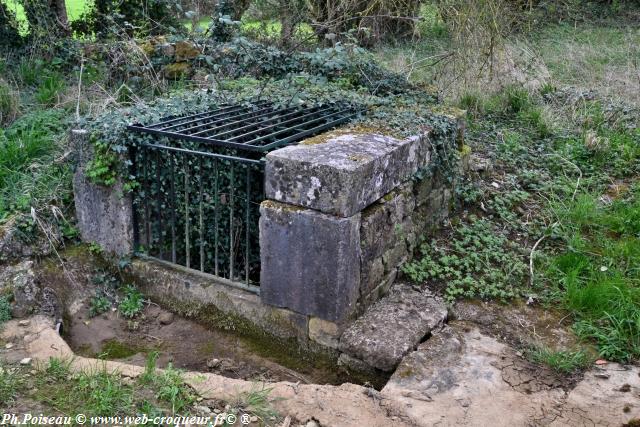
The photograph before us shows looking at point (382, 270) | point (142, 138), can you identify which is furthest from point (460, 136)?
point (142, 138)

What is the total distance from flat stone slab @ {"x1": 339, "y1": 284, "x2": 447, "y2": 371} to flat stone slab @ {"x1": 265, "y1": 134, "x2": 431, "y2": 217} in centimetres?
73

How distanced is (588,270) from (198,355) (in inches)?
111

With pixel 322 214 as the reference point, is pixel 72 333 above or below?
below

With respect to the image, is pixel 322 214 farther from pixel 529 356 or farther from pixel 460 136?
pixel 460 136

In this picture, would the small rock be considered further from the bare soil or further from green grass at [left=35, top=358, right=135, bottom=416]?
green grass at [left=35, top=358, right=135, bottom=416]

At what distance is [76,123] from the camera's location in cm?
442

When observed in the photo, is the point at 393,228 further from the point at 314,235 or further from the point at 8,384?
the point at 8,384

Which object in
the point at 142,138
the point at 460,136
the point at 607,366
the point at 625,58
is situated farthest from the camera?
the point at 625,58

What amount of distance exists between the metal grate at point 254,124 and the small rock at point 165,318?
127cm

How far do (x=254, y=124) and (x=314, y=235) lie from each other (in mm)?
1176

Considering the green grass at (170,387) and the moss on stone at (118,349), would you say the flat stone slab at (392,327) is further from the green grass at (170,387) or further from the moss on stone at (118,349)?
A: the moss on stone at (118,349)

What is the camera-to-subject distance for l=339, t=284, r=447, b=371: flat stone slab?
3.48 meters

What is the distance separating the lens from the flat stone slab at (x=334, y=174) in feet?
11.1

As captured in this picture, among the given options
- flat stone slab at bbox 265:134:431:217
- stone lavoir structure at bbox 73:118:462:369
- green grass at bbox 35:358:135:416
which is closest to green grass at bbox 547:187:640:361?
stone lavoir structure at bbox 73:118:462:369
